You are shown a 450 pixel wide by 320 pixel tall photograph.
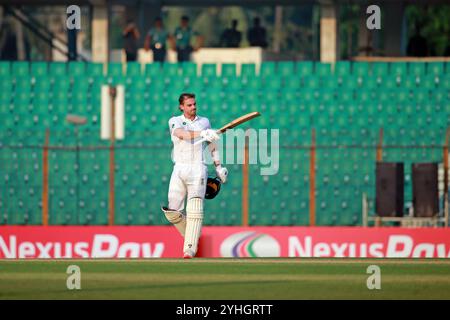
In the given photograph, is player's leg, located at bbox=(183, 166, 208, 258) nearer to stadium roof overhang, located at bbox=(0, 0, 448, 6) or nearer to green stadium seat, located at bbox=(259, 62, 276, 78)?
green stadium seat, located at bbox=(259, 62, 276, 78)

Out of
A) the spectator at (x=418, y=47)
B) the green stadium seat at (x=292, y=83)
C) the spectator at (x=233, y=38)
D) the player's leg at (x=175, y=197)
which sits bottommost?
the player's leg at (x=175, y=197)

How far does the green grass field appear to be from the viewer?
35.3ft

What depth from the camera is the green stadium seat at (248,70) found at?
1044 inches

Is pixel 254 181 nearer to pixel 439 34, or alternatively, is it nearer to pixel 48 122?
pixel 48 122

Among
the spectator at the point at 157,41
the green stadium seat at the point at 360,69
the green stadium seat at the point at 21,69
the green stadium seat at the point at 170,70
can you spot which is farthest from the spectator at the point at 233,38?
the green stadium seat at the point at 21,69

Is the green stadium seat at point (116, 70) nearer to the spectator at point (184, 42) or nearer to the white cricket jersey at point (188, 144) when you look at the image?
the spectator at point (184, 42)

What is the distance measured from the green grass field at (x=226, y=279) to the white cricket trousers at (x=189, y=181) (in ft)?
2.99

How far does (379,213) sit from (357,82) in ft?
15.4

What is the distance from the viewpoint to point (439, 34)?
183 ft

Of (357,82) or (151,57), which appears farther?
(151,57)

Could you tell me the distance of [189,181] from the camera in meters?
14.6

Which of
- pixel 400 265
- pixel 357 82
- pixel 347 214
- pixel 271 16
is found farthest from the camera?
pixel 271 16

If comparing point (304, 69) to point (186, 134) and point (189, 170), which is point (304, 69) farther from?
point (186, 134)
